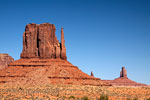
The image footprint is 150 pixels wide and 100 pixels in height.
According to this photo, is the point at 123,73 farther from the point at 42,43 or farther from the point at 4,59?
the point at 42,43

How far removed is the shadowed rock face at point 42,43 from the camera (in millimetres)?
87062

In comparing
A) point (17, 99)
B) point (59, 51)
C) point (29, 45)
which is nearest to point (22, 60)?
point (29, 45)

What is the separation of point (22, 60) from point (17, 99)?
4936cm

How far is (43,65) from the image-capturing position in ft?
267

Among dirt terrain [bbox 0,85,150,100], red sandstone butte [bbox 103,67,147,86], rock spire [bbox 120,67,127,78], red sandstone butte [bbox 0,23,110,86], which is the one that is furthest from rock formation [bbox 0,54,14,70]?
rock spire [bbox 120,67,127,78]

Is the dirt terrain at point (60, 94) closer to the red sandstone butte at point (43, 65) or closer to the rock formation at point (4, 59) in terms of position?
the red sandstone butte at point (43, 65)

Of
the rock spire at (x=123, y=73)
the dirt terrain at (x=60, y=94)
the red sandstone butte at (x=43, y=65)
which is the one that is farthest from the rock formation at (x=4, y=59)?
the rock spire at (x=123, y=73)

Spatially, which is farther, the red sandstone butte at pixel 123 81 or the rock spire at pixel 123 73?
the rock spire at pixel 123 73

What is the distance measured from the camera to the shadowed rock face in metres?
87.1

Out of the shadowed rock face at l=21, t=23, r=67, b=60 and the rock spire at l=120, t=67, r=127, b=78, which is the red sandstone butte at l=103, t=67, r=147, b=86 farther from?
the shadowed rock face at l=21, t=23, r=67, b=60

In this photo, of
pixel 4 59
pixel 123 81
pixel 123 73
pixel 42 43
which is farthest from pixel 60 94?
pixel 123 73

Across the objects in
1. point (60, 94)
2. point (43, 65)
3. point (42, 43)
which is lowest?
point (60, 94)

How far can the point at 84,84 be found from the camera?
7562 cm

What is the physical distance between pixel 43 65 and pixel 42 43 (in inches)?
342
